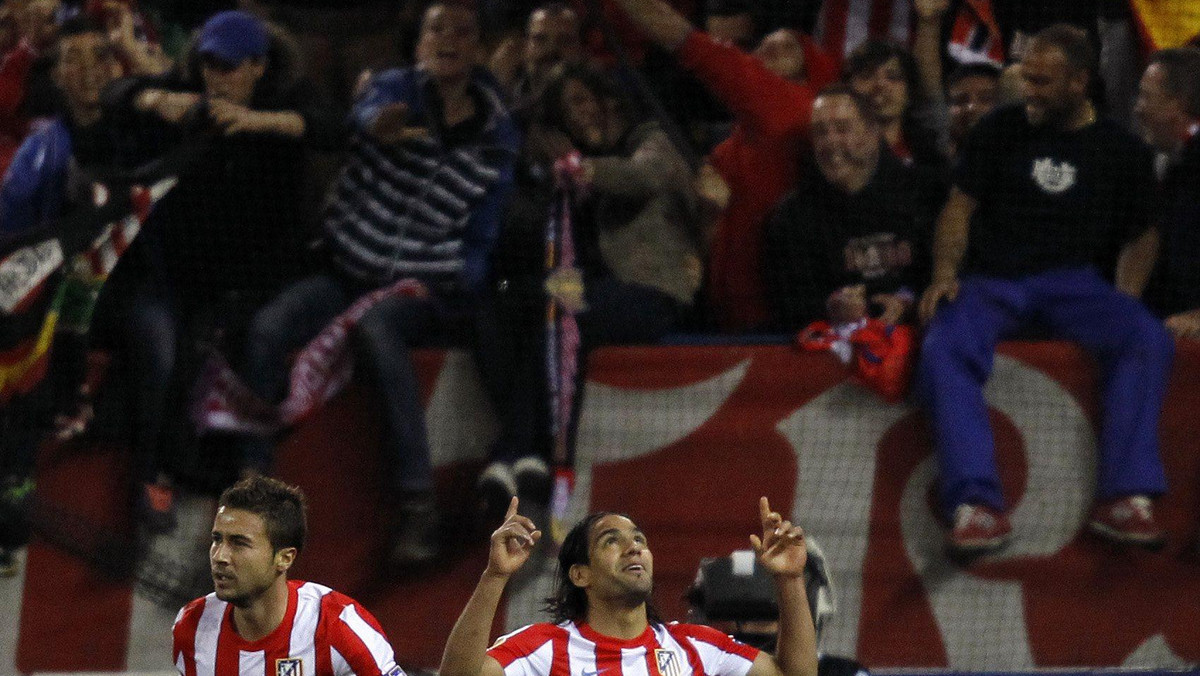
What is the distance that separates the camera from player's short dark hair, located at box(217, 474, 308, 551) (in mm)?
4656

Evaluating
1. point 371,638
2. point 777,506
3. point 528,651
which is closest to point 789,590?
point 528,651

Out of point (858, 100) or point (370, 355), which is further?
point (858, 100)

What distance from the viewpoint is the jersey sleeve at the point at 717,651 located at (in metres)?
4.87

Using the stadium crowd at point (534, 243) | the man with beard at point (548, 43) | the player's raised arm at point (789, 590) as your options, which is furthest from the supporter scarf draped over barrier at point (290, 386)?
the player's raised arm at point (789, 590)

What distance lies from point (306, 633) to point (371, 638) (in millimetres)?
159

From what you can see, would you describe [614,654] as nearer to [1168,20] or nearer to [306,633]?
[306,633]

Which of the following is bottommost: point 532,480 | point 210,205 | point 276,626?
point 532,480

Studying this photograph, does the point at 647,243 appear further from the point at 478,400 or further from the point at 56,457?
the point at 56,457

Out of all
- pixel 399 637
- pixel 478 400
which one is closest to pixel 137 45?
pixel 478 400

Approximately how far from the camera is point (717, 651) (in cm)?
490

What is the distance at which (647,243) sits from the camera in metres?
7.00

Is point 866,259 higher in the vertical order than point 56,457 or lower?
higher

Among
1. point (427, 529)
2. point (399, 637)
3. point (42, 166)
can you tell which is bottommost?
point (399, 637)

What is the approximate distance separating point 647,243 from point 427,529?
129cm
